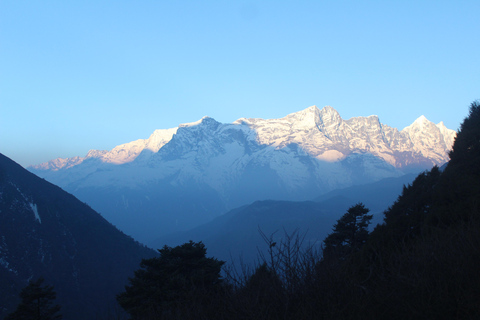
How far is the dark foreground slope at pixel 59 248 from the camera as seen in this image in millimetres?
88812

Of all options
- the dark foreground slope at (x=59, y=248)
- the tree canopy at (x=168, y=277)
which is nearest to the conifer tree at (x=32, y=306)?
the tree canopy at (x=168, y=277)

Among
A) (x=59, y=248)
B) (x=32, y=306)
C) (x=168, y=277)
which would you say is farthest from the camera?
(x=59, y=248)

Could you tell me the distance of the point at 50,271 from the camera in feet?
314

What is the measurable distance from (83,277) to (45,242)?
15.6 m

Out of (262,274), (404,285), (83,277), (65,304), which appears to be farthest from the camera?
(83,277)

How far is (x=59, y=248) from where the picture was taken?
346 ft

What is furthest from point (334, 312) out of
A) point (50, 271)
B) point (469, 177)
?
point (50, 271)

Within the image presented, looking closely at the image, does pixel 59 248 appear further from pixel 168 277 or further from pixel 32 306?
pixel 168 277

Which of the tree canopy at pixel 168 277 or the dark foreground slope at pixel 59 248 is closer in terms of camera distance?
the tree canopy at pixel 168 277

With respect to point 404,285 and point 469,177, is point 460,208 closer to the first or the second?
point 469,177

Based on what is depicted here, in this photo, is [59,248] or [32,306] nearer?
[32,306]

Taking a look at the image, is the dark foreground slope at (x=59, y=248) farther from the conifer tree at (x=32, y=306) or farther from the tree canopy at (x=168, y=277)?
the tree canopy at (x=168, y=277)

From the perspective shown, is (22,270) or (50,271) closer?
(22,270)

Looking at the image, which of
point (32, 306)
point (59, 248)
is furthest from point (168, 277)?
point (59, 248)
